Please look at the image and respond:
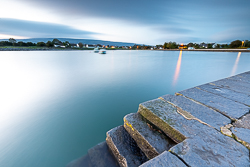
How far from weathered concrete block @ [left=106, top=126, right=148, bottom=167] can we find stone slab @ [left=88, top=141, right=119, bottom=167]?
3.2 inches

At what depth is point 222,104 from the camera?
1.63m

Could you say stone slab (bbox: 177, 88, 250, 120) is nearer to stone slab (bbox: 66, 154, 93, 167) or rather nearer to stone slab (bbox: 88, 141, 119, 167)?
stone slab (bbox: 88, 141, 119, 167)

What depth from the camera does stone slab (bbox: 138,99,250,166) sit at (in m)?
0.82

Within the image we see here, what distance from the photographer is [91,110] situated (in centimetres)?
321

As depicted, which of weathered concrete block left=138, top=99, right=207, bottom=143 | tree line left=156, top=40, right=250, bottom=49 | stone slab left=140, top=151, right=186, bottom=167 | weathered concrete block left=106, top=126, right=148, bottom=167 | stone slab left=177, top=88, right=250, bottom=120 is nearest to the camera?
stone slab left=140, top=151, right=186, bottom=167

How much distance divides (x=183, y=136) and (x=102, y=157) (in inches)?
44.7

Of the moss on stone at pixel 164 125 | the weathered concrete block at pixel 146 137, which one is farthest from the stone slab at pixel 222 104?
the weathered concrete block at pixel 146 137

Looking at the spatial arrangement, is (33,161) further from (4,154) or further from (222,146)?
(222,146)

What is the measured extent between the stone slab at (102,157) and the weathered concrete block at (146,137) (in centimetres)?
42

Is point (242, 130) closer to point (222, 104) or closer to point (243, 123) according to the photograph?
point (243, 123)

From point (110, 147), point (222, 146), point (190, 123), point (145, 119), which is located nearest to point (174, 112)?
point (190, 123)

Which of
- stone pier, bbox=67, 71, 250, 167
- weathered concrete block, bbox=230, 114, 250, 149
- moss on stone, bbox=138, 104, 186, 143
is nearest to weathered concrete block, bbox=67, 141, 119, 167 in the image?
stone pier, bbox=67, 71, 250, 167

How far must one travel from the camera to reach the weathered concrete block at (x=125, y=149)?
1229mm

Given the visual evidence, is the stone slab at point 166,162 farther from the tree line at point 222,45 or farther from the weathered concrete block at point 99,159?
the tree line at point 222,45
